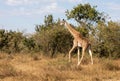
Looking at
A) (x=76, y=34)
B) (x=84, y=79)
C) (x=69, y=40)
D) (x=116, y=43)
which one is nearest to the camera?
(x=84, y=79)

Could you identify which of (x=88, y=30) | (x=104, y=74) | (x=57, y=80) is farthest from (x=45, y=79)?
(x=88, y=30)

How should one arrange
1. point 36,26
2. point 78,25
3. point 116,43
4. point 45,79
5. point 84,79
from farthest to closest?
point 36,26 → point 78,25 → point 116,43 → point 84,79 → point 45,79

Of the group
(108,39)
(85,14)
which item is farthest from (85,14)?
(108,39)

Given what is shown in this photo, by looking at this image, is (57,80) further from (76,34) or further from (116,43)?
(116,43)

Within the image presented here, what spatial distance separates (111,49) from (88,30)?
15.5 ft

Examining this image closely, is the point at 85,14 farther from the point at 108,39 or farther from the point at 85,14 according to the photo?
the point at 108,39

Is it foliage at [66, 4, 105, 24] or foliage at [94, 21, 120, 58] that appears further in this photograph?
foliage at [66, 4, 105, 24]

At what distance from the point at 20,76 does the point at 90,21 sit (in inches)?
757

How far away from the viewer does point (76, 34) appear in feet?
60.2

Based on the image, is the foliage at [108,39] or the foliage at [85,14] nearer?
the foliage at [108,39]

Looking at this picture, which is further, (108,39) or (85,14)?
(85,14)

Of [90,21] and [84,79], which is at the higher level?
[90,21]

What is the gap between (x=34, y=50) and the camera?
2641 cm

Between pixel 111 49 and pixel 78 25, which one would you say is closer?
pixel 111 49
